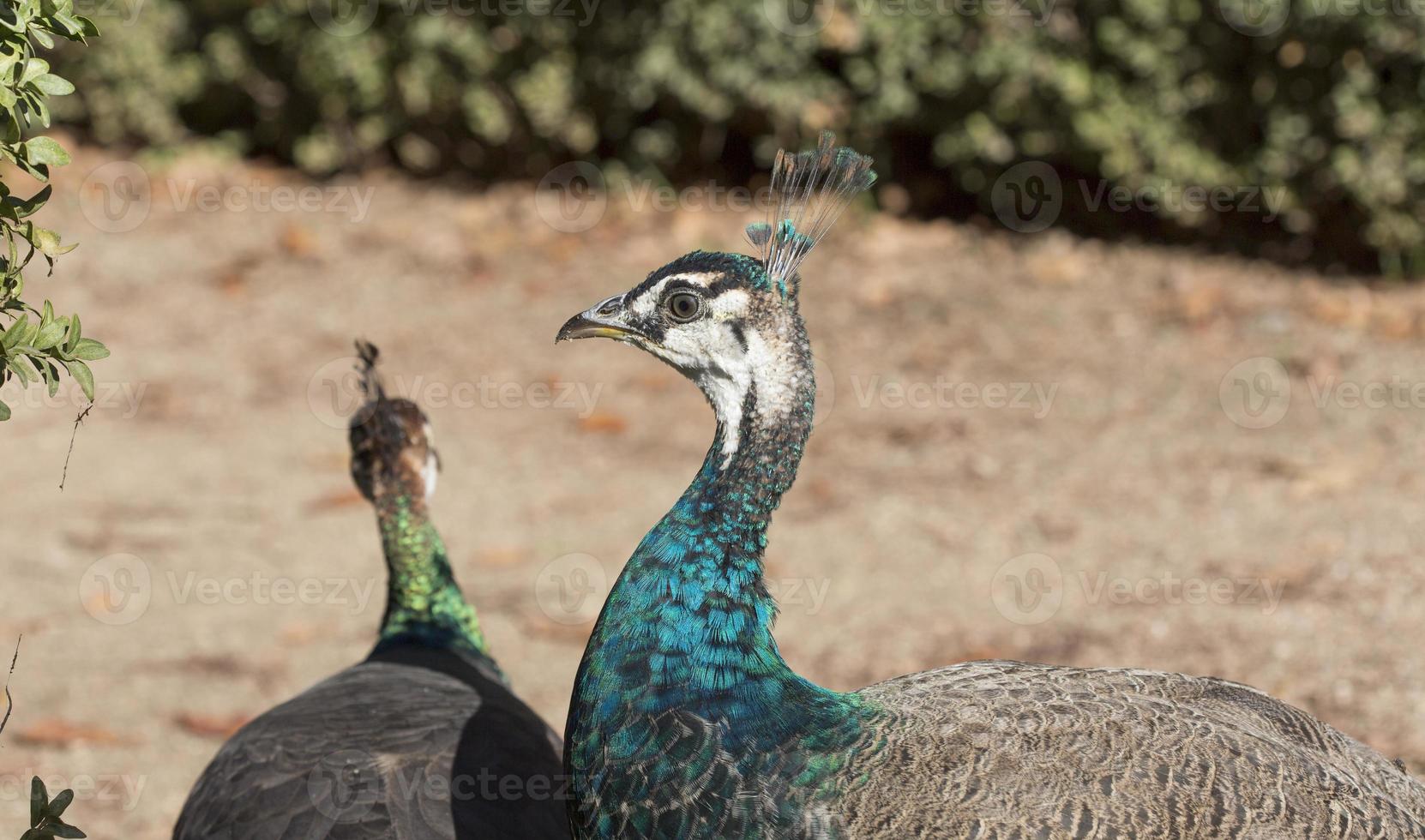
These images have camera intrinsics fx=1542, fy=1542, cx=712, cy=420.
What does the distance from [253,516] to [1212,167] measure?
16.2 feet

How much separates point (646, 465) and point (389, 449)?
8.35ft

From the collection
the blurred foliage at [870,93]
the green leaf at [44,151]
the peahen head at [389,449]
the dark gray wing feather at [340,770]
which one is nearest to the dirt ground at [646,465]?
the blurred foliage at [870,93]

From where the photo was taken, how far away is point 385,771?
3.19 m

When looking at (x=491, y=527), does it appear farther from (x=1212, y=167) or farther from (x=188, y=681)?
(x=1212, y=167)

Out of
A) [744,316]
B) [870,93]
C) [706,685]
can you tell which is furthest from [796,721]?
[870,93]

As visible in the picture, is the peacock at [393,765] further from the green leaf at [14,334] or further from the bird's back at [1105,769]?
the green leaf at [14,334]

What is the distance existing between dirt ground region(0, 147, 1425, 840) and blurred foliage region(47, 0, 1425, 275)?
0.38m

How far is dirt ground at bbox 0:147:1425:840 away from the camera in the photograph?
202 inches

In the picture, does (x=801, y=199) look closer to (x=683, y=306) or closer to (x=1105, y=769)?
(x=683, y=306)

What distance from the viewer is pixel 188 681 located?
5.09m

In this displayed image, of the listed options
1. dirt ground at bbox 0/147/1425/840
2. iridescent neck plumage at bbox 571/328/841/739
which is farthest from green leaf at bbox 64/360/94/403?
dirt ground at bbox 0/147/1425/840

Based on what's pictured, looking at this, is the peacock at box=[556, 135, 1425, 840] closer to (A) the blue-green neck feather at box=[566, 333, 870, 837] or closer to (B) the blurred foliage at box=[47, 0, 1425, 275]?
(A) the blue-green neck feather at box=[566, 333, 870, 837]

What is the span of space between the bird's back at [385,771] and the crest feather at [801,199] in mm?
1241

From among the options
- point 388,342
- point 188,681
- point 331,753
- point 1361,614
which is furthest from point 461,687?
point 388,342
